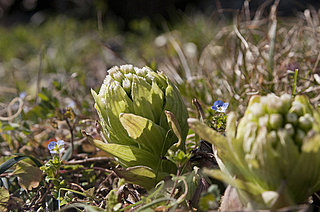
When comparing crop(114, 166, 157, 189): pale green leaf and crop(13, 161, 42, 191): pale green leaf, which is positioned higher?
crop(114, 166, 157, 189): pale green leaf

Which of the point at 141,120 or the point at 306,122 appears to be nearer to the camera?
the point at 306,122

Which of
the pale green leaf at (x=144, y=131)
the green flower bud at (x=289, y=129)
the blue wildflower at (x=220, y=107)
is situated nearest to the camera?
the green flower bud at (x=289, y=129)

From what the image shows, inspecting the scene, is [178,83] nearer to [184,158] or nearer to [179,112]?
[179,112]

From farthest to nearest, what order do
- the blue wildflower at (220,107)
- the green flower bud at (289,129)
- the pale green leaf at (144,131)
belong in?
the blue wildflower at (220,107) < the pale green leaf at (144,131) < the green flower bud at (289,129)

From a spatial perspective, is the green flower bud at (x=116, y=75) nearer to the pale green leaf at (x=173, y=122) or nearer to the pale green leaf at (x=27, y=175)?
the pale green leaf at (x=173, y=122)

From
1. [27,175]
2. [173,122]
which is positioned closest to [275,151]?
[173,122]

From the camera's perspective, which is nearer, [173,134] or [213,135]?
[213,135]

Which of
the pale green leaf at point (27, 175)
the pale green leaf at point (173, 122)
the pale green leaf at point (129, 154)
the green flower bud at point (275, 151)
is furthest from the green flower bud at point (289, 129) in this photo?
the pale green leaf at point (27, 175)

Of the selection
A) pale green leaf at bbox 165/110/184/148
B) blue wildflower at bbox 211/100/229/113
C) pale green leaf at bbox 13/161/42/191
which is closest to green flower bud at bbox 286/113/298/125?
pale green leaf at bbox 165/110/184/148

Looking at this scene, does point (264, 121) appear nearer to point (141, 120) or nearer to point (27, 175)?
point (141, 120)

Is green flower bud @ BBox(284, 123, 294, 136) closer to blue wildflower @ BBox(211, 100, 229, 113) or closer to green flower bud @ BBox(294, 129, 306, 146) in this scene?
green flower bud @ BBox(294, 129, 306, 146)

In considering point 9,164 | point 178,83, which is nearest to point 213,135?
point 9,164
